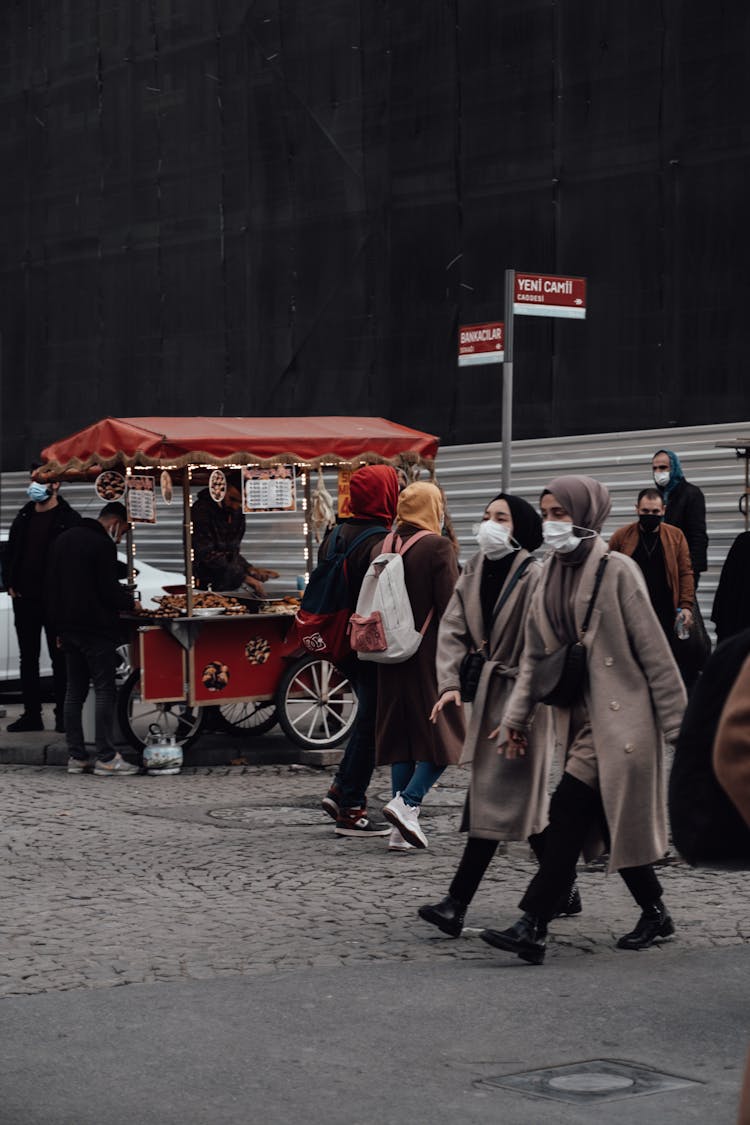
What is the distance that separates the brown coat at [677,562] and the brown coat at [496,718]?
17.2 feet

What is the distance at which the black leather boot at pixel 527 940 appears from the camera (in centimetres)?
673

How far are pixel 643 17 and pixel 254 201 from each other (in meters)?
5.80

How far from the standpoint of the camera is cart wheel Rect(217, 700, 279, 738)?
45.9 ft

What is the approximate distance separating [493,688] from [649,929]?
111 centimetres

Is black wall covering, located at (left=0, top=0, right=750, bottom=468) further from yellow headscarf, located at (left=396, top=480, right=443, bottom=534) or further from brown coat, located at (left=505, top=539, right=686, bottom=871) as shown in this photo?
brown coat, located at (left=505, top=539, right=686, bottom=871)

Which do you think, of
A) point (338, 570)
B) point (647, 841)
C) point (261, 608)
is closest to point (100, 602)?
point (261, 608)

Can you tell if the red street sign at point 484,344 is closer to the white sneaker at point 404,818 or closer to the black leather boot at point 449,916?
the white sneaker at point 404,818

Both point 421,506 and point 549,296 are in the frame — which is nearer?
point 421,506

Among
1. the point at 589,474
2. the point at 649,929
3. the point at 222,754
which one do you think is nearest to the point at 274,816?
the point at 222,754

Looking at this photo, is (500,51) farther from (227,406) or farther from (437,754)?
(437,754)

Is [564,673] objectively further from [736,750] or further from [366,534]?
[736,750]

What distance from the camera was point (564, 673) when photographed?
6926 mm

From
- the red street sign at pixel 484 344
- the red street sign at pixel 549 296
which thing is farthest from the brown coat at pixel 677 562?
the red street sign at pixel 549 296

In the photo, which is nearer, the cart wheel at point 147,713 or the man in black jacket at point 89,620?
the man in black jacket at point 89,620
